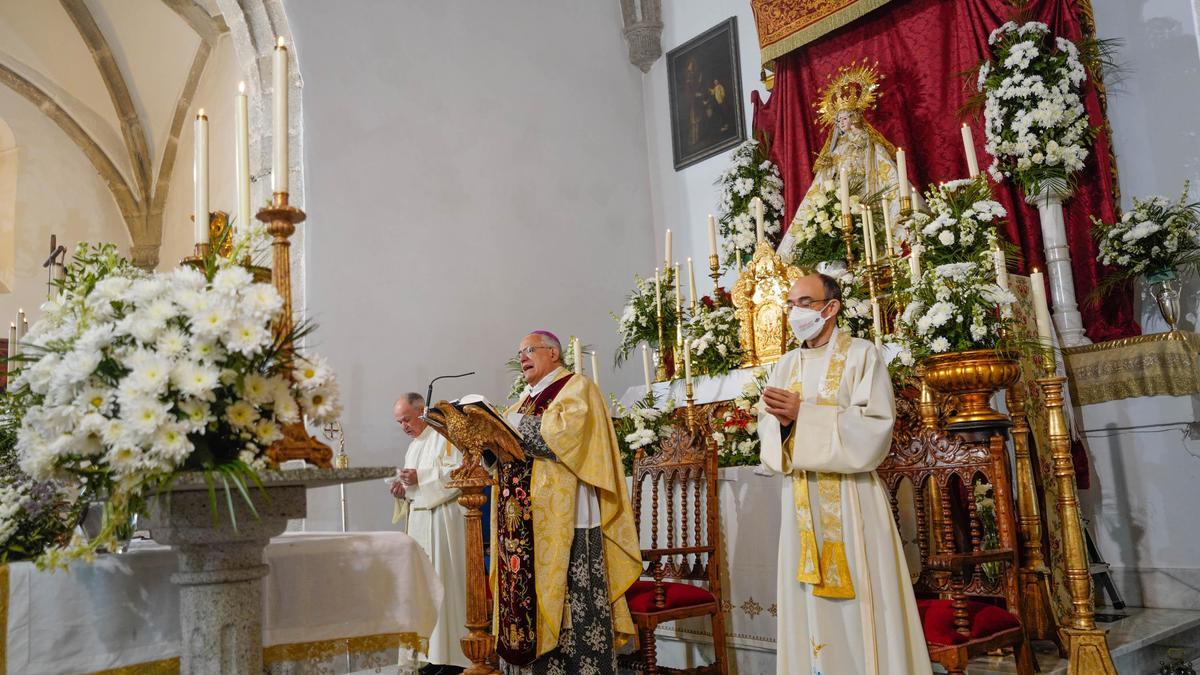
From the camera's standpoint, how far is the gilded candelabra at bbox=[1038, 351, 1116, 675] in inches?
144

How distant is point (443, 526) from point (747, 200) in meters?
4.03

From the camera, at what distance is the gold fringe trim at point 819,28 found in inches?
308

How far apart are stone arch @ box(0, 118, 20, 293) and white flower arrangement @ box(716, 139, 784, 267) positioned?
28.2 feet

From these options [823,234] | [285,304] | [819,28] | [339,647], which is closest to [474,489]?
[339,647]

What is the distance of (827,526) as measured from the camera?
364 centimetres

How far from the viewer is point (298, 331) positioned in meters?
2.21

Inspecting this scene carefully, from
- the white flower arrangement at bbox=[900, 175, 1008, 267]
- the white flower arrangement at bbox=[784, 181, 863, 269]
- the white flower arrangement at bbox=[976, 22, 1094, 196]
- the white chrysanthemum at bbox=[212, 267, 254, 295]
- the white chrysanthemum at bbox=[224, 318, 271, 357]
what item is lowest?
the white chrysanthemum at bbox=[224, 318, 271, 357]

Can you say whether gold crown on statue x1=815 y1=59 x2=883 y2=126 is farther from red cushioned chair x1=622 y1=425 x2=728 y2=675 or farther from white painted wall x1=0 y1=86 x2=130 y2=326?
white painted wall x1=0 y1=86 x2=130 y2=326

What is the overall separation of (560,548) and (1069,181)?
4298 mm

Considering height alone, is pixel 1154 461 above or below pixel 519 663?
above

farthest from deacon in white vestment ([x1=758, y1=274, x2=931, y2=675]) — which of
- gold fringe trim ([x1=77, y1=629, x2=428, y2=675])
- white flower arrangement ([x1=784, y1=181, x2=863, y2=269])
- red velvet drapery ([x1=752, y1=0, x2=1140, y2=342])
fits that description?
red velvet drapery ([x1=752, y1=0, x2=1140, y2=342])

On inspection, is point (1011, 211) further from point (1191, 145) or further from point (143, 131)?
point (143, 131)

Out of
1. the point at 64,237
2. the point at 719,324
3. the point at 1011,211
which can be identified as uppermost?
the point at 64,237

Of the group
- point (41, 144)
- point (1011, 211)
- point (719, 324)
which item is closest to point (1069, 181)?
point (1011, 211)
